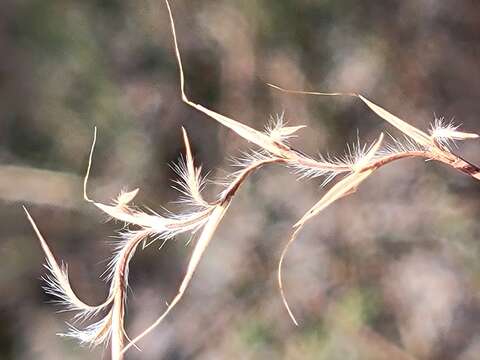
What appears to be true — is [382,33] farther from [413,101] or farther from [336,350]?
[336,350]

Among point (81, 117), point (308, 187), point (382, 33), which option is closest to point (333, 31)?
point (382, 33)

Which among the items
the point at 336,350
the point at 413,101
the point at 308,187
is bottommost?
the point at 336,350

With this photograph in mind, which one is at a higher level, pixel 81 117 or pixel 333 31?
pixel 333 31

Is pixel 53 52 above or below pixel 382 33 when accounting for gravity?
below

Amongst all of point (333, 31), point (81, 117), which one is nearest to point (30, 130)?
point (81, 117)

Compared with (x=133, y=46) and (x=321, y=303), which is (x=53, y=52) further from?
(x=321, y=303)
